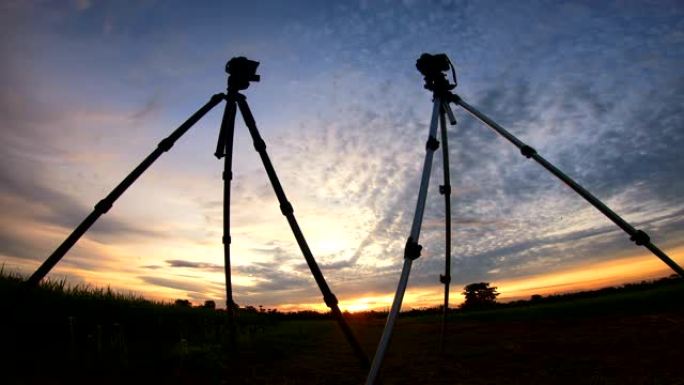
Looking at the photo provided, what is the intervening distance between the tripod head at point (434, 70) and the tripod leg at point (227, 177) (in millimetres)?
→ 2912

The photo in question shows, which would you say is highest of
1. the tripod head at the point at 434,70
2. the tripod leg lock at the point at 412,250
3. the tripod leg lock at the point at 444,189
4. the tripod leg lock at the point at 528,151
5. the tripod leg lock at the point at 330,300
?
the tripod head at the point at 434,70

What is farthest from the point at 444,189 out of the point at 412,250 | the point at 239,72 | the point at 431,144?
the point at 239,72

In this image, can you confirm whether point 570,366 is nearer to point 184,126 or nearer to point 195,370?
point 195,370

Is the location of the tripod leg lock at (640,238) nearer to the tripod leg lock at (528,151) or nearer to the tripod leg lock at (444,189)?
the tripod leg lock at (528,151)

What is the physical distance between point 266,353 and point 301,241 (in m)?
3.73

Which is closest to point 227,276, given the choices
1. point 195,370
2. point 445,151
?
point 195,370

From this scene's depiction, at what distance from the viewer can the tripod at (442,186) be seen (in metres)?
3.61

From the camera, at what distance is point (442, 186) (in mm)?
7324

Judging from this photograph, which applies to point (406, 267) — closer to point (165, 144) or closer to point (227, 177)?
point (165, 144)

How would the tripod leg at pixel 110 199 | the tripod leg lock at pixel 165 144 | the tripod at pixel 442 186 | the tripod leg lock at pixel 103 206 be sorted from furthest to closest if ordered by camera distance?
the tripod leg lock at pixel 165 144 → the tripod leg lock at pixel 103 206 → the tripod leg at pixel 110 199 → the tripod at pixel 442 186

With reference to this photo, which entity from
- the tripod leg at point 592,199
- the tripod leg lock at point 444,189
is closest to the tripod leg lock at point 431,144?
the tripod leg at point 592,199

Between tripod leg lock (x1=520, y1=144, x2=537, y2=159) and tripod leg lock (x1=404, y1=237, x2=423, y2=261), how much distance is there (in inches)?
87.1

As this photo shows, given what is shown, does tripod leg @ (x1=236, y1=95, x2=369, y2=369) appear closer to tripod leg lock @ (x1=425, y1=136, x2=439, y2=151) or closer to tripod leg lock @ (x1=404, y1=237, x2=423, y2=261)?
tripod leg lock @ (x1=404, y1=237, x2=423, y2=261)

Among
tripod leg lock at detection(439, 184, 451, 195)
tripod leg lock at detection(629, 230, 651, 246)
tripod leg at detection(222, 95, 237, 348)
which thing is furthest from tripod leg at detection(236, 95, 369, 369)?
tripod leg lock at detection(629, 230, 651, 246)
